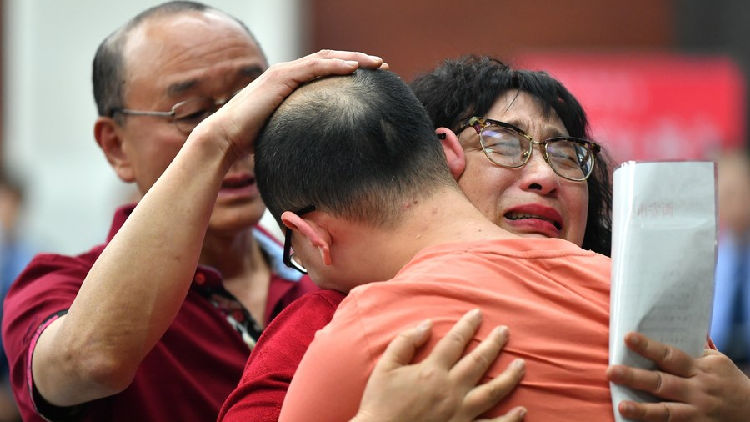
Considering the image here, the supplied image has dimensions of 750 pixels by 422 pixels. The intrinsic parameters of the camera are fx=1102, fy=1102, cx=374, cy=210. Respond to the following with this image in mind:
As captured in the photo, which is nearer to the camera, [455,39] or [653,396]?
[653,396]

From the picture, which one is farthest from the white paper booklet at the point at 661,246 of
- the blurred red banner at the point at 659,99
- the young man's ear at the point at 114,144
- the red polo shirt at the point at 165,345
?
the blurred red banner at the point at 659,99

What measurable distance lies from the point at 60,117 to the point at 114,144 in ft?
17.5

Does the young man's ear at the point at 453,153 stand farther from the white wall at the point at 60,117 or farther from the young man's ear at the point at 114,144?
the white wall at the point at 60,117

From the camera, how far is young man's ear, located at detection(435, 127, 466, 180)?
1.97 m

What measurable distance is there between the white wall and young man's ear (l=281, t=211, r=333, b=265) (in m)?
5.91

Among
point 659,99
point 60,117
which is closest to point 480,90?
point 659,99

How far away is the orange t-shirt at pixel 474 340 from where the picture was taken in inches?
59.7

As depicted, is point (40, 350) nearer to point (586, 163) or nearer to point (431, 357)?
point (431, 357)

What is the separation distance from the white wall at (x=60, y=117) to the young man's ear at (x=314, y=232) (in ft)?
19.4

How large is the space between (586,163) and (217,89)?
83 centimetres

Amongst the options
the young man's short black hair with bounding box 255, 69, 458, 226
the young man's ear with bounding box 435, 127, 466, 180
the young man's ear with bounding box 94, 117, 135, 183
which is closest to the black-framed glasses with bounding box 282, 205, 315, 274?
the young man's short black hair with bounding box 255, 69, 458, 226

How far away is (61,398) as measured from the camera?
2029 millimetres

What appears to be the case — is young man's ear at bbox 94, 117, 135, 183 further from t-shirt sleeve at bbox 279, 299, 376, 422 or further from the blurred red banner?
the blurred red banner

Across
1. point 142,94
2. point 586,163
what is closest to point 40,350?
point 142,94
